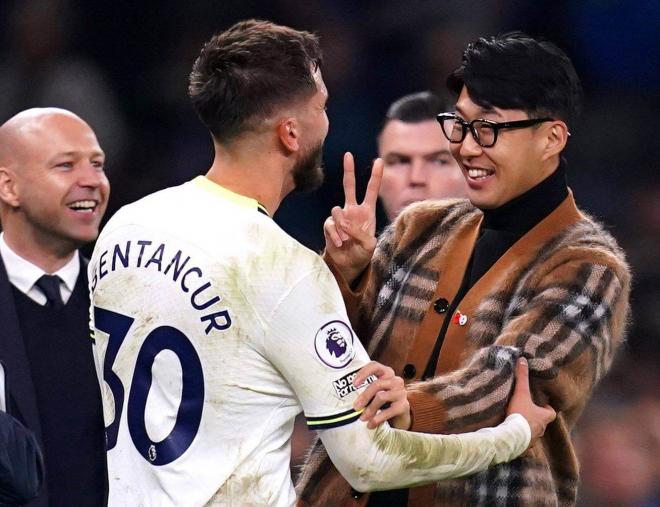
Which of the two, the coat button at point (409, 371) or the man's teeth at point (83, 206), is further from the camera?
the man's teeth at point (83, 206)

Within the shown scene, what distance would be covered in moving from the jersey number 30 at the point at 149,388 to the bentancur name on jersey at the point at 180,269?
0.23ft

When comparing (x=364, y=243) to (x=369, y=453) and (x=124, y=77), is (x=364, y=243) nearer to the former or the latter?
(x=369, y=453)

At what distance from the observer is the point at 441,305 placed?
279 centimetres

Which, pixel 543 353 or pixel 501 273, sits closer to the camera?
pixel 543 353

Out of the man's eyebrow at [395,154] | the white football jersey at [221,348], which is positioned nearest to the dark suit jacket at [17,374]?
the white football jersey at [221,348]

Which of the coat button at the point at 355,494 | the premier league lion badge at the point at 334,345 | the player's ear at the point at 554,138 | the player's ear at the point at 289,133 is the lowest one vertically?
the coat button at the point at 355,494

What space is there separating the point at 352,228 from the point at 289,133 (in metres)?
0.37

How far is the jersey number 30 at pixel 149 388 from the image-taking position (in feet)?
7.48

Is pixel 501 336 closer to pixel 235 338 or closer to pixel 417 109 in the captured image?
pixel 235 338

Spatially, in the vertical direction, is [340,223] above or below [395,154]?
above

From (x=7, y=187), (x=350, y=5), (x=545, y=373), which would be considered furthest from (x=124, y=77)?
(x=545, y=373)

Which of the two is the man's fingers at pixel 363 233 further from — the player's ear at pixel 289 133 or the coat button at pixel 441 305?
the player's ear at pixel 289 133

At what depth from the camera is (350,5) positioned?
5.95 m

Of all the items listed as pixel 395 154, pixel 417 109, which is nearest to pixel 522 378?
pixel 395 154
